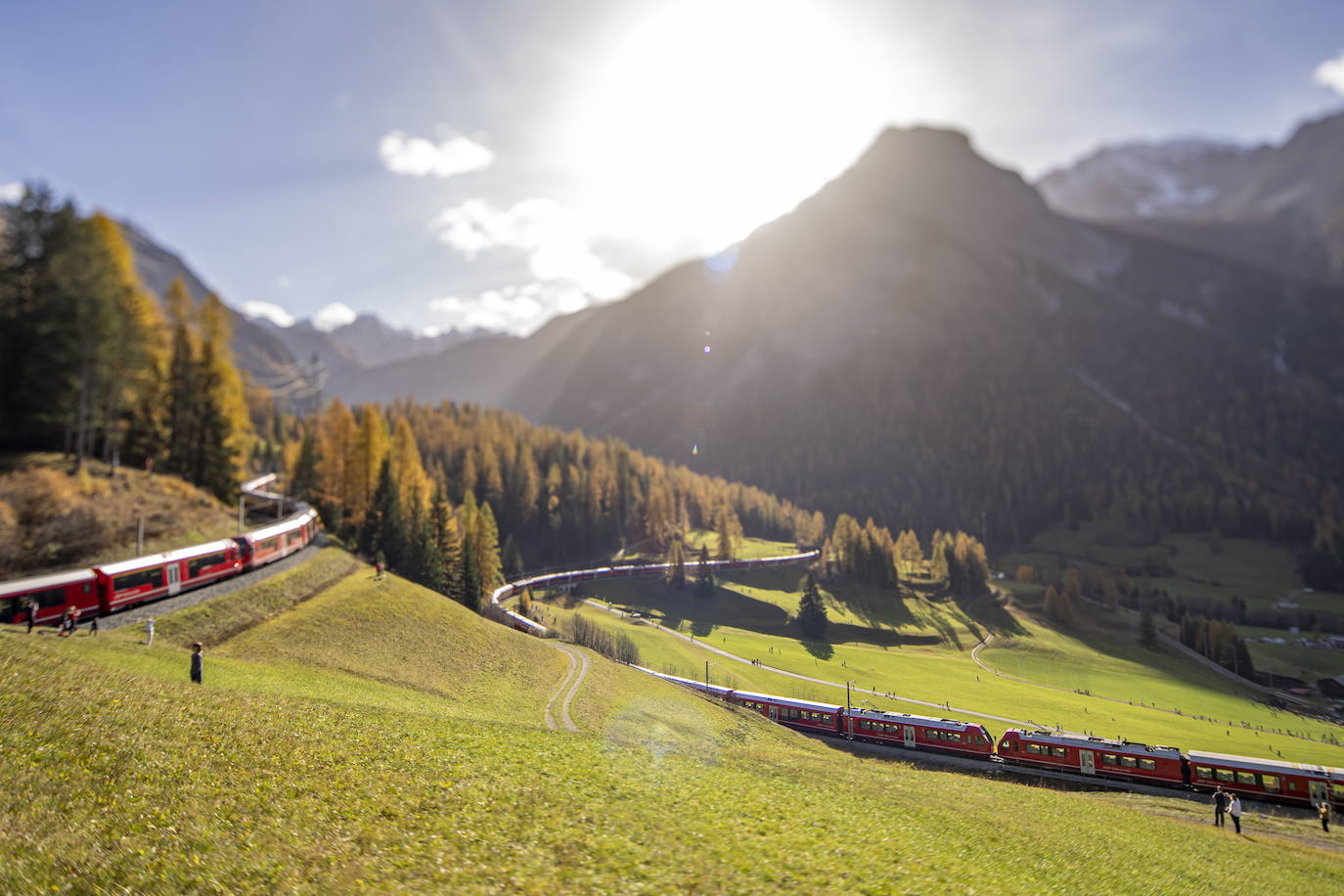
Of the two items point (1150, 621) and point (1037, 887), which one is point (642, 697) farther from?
point (1150, 621)

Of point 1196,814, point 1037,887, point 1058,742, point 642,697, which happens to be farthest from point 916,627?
point 1037,887

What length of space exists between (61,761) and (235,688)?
10.5 m

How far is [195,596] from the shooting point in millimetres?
38625

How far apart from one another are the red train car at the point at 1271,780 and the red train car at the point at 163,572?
231 feet

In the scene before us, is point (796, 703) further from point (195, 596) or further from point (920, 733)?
point (195, 596)

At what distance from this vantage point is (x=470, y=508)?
91562 millimetres

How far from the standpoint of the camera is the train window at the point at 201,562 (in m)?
39.8

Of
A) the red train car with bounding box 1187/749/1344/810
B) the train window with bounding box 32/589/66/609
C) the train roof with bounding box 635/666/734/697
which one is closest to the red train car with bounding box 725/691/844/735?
the train roof with bounding box 635/666/734/697

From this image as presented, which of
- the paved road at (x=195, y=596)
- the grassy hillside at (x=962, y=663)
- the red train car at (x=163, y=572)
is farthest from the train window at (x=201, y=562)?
the grassy hillside at (x=962, y=663)

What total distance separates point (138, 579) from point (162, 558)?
2071mm

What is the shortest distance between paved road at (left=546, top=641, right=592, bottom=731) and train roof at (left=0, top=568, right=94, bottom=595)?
86.1 feet

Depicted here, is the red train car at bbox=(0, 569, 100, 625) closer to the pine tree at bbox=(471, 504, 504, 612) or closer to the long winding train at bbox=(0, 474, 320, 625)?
the long winding train at bbox=(0, 474, 320, 625)

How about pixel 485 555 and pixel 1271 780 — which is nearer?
pixel 1271 780

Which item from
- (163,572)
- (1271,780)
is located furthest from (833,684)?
(163,572)
